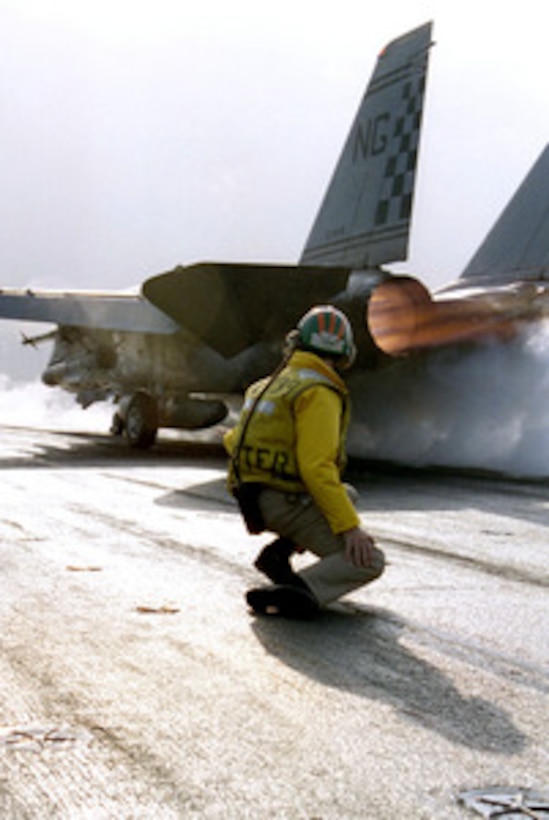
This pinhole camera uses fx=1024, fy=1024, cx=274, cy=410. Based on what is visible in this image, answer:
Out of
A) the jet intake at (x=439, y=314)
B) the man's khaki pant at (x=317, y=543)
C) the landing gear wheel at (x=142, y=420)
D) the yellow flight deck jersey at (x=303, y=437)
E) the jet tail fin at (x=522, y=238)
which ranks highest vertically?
the jet tail fin at (x=522, y=238)

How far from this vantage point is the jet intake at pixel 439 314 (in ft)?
47.9

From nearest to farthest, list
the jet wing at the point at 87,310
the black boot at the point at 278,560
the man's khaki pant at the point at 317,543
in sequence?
the man's khaki pant at the point at 317,543 < the black boot at the point at 278,560 < the jet wing at the point at 87,310

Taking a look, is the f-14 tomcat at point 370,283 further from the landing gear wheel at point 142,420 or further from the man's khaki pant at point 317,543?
the man's khaki pant at point 317,543

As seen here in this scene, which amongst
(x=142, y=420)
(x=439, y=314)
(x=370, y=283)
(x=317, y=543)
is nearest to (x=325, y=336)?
(x=317, y=543)

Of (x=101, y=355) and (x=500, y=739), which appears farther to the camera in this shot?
(x=101, y=355)

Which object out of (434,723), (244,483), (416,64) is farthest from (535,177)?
(434,723)

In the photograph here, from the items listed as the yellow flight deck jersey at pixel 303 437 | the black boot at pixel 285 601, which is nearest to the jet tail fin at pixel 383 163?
the yellow flight deck jersey at pixel 303 437

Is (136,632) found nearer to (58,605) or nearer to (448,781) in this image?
(58,605)

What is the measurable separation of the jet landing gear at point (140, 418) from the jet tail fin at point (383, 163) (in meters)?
5.13

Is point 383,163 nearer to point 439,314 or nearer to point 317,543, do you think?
point 439,314

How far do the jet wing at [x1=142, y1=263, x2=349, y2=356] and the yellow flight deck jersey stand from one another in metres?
9.03

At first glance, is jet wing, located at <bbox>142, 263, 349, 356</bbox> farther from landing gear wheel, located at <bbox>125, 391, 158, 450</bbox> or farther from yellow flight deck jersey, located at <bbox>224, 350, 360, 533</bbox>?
yellow flight deck jersey, located at <bbox>224, 350, 360, 533</bbox>

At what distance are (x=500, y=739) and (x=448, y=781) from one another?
0.50m

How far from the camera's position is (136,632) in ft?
16.8
